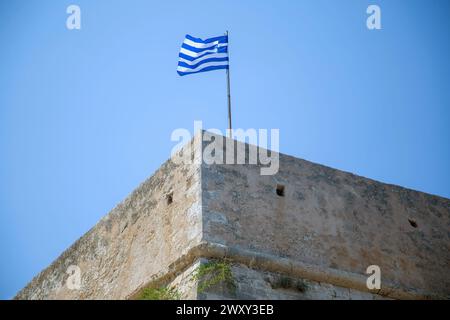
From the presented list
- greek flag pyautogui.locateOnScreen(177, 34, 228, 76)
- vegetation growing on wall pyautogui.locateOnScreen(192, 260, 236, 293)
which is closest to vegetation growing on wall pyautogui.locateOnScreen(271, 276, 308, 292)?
Result: vegetation growing on wall pyautogui.locateOnScreen(192, 260, 236, 293)

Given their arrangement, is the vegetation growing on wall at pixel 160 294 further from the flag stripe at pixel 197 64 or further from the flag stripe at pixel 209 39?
the flag stripe at pixel 209 39

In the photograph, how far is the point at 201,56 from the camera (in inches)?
399

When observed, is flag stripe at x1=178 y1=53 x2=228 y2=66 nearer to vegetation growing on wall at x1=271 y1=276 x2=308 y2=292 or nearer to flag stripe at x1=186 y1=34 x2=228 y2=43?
flag stripe at x1=186 y1=34 x2=228 y2=43

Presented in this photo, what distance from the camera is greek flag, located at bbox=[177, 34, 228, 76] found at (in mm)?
10055

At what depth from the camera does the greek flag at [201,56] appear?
10055 millimetres

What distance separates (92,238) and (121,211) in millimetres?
699

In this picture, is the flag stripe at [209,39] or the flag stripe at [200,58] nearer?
the flag stripe at [200,58]

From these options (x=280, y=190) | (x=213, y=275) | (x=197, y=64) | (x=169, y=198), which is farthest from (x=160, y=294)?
(x=197, y=64)

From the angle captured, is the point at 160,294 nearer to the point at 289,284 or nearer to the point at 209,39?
the point at 289,284

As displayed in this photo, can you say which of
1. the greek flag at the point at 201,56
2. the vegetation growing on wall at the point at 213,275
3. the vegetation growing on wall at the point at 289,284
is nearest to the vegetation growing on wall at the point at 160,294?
the vegetation growing on wall at the point at 213,275
